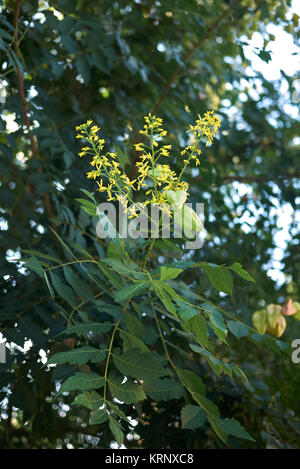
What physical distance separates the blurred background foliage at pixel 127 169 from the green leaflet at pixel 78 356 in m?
0.21

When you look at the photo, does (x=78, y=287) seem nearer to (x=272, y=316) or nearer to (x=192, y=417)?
(x=192, y=417)

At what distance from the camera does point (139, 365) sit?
2.18ft

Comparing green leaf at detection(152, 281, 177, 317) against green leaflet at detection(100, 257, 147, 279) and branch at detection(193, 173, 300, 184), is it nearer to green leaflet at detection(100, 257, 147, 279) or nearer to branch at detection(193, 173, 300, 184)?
green leaflet at detection(100, 257, 147, 279)

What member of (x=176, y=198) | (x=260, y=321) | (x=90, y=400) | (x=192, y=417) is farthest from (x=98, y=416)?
(x=260, y=321)

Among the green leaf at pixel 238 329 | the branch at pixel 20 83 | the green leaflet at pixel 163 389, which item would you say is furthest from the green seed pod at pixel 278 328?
the branch at pixel 20 83

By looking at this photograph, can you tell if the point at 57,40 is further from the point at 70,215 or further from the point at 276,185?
the point at 276,185

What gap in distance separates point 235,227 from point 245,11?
20.4 inches

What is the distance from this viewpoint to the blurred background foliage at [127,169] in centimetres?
93

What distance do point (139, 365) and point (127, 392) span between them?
35 millimetres

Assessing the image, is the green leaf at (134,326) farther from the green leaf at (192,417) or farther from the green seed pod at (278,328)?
the green seed pod at (278,328)

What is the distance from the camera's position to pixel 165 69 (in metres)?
1.38

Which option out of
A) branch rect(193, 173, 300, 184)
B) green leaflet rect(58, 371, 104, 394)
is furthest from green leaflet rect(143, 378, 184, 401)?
branch rect(193, 173, 300, 184)

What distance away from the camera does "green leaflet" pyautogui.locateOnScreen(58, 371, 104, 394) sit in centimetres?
60
